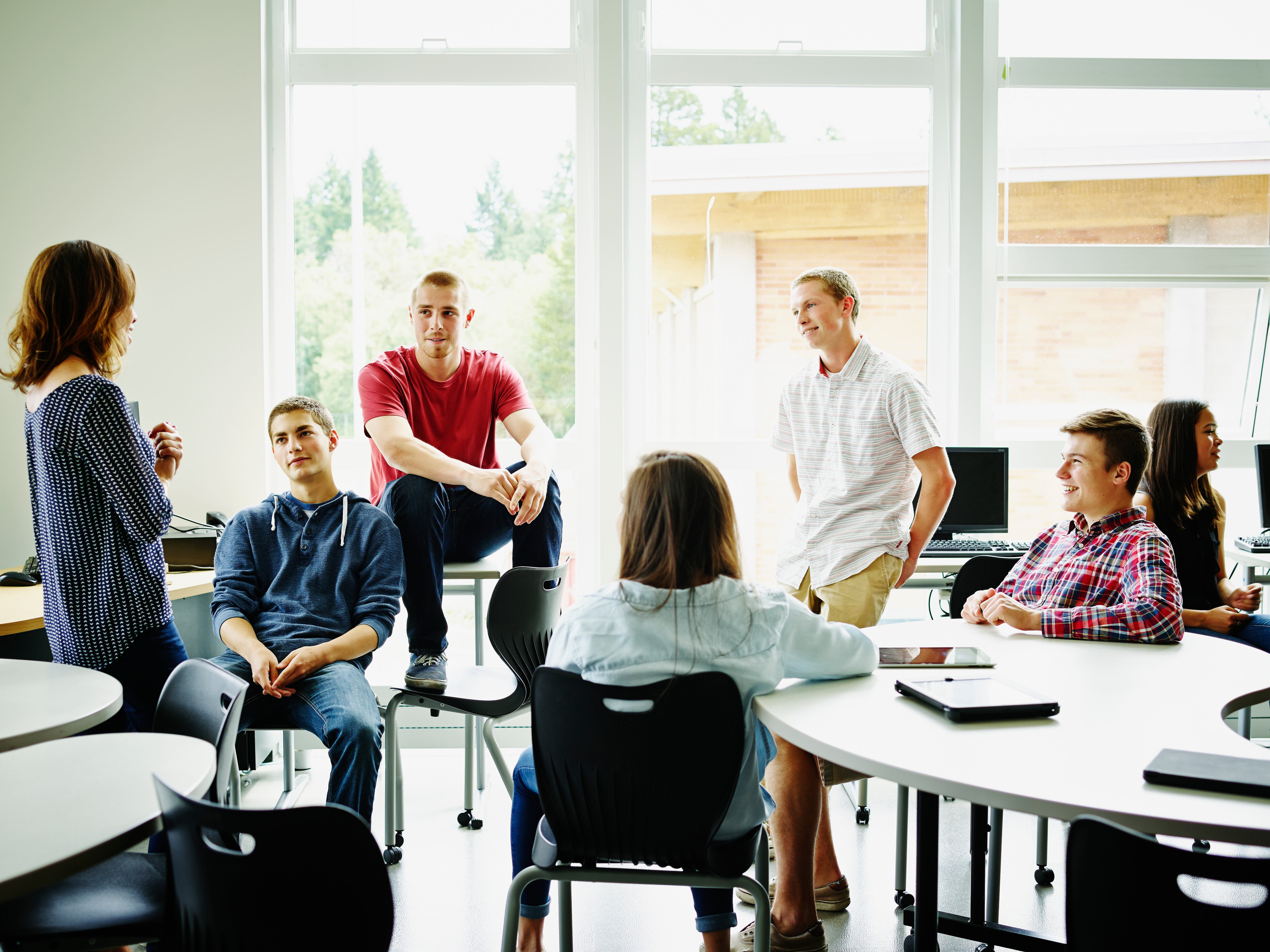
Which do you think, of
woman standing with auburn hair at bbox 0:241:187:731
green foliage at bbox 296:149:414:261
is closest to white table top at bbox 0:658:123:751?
woman standing with auburn hair at bbox 0:241:187:731

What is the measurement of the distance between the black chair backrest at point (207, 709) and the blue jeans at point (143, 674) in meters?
0.26

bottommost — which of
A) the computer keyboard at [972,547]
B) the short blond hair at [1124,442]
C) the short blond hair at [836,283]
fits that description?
the computer keyboard at [972,547]

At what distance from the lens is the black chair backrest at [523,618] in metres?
2.58

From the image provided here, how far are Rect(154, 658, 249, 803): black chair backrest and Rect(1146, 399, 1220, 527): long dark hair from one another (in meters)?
2.84

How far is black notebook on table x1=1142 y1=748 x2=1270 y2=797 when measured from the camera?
3.69ft

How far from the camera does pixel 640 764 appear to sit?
1.44 meters

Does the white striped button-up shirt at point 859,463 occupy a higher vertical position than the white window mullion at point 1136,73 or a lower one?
lower

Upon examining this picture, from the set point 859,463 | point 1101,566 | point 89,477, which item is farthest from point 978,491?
point 89,477

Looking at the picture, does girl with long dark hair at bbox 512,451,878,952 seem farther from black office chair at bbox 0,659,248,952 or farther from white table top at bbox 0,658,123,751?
white table top at bbox 0,658,123,751

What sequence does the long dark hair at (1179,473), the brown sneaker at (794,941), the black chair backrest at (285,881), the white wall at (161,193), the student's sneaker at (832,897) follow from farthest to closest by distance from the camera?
the white wall at (161,193)
the long dark hair at (1179,473)
the student's sneaker at (832,897)
the brown sneaker at (794,941)
the black chair backrest at (285,881)

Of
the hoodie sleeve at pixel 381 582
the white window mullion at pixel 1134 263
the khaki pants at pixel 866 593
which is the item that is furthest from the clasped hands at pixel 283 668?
the white window mullion at pixel 1134 263

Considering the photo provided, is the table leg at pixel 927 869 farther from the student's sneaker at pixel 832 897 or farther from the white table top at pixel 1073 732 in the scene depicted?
the student's sneaker at pixel 832 897

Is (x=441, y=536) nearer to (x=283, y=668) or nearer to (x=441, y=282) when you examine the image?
(x=283, y=668)

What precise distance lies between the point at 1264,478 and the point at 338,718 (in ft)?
12.3
